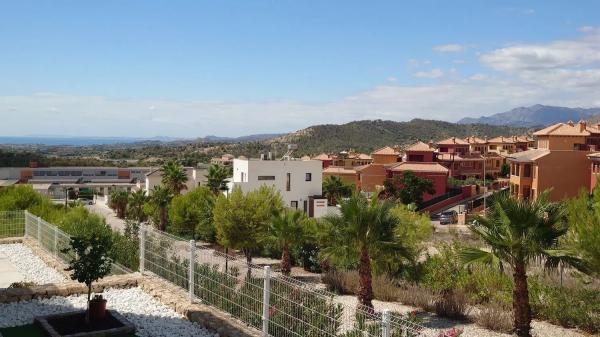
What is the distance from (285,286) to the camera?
793 centimetres

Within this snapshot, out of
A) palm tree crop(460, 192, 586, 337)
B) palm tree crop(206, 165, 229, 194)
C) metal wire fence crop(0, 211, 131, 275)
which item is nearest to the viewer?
palm tree crop(460, 192, 586, 337)

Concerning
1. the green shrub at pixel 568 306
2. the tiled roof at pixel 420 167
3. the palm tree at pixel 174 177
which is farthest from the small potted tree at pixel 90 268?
the tiled roof at pixel 420 167

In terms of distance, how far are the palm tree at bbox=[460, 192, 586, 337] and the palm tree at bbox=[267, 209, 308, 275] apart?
12.6 m

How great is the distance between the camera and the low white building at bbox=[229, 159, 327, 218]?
45.9 m

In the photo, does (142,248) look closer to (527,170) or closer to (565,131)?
(527,170)

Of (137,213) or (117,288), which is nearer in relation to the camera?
(117,288)

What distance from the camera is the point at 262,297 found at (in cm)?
846

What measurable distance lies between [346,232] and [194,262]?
17.9 ft

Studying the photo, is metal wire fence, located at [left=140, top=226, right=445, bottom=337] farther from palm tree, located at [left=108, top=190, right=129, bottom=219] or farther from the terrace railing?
palm tree, located at [left=108, top=190, right=129, bottom=219]

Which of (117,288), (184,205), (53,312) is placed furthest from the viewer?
(184,205)

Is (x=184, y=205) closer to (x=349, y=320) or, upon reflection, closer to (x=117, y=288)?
(x=117, y=288)

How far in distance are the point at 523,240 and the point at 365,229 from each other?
4.16 metres

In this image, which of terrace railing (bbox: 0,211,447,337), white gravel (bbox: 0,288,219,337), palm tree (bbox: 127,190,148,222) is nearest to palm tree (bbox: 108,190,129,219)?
palm tree (bbox: 127,190,148,222)

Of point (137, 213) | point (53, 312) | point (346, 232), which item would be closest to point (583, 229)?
point (346, 232)
